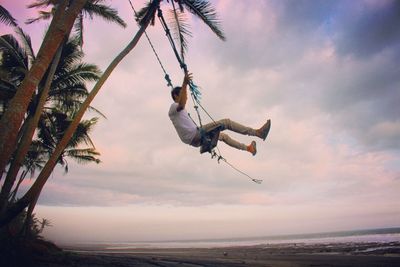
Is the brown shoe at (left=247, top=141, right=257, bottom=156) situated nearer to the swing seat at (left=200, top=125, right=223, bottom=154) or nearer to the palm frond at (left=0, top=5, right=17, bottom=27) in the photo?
the swing seat at (left=200, top=125, right=223, bottom=154)

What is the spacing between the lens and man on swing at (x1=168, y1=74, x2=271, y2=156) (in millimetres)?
5825

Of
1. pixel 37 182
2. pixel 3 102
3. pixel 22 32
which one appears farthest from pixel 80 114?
pixel 22 32

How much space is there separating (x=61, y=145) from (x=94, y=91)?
49.6 inches

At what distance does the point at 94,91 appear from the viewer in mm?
5840

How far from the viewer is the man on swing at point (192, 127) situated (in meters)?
5.82

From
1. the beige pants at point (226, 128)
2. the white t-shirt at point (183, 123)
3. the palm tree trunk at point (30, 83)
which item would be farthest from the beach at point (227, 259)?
the beige pants at point (226, 128)

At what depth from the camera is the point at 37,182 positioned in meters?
4.85

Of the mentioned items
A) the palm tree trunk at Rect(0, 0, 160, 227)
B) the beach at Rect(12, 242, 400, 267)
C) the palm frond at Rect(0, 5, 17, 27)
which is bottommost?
the beach at Rect(12, 242, 400, 267)

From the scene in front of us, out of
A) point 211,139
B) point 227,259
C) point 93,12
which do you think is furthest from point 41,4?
point 227,259

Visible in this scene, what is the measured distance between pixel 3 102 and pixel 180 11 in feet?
28.0

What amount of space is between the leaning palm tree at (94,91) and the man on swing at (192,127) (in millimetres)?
1526

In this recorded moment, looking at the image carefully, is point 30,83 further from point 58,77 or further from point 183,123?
point 58,77

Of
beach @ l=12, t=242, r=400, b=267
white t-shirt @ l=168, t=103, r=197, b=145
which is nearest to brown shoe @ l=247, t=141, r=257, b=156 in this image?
white t-shirt @ l=168, t=103, r=197, b=145

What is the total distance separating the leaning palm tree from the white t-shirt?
1583 mm
